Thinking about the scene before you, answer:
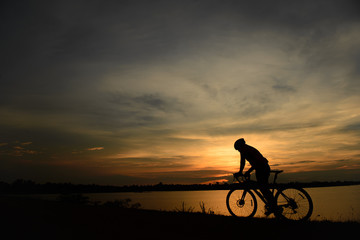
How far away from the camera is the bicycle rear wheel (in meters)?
7.48

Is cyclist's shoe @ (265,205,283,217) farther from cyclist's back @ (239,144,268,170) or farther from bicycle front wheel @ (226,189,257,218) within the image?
cyclist's back @ (239,144,268,170)

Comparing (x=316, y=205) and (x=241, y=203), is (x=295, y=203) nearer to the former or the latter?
(x=241, y=203)

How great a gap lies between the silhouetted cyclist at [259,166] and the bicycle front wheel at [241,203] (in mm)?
687

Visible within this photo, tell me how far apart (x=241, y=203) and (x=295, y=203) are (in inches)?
69.9

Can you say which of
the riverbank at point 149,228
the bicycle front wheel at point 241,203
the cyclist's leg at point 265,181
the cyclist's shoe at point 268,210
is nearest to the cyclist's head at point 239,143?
the cyclist's leg at point 265,181

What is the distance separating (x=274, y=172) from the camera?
26.1ft

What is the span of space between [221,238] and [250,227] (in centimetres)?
153

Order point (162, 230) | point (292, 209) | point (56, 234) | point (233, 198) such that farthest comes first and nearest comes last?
point (233, 198)
point (292, 209)
point (162, 230)
point (56, 234)

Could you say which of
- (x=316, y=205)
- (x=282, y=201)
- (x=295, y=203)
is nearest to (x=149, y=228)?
(x=282, y=201)

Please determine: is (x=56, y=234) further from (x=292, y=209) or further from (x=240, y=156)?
(x=292, y=209)

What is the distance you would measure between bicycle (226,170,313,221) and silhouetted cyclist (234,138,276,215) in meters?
0.14

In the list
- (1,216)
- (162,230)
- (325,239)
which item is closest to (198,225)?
(162,230)

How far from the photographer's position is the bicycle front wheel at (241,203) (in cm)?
865

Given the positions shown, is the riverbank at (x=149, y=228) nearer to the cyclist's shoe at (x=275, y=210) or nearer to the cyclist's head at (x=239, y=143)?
the cyclist's shoe at (x=275, y=210)
